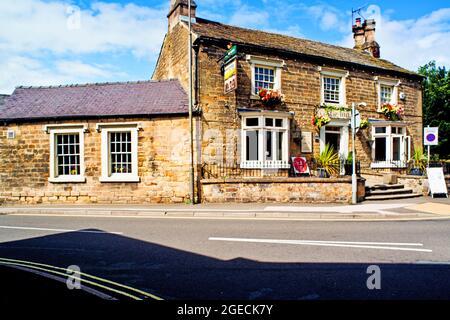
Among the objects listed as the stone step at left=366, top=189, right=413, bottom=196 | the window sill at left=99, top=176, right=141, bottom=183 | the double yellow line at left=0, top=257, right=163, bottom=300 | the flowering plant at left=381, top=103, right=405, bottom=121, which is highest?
the flowering plant at left=381, top=103, right=405, bottom=121

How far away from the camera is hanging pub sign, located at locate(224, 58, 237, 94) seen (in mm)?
13359

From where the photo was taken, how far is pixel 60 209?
1257cm

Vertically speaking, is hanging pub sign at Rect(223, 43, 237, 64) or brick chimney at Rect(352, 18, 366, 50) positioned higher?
brick chimney at Rect(352, 18, 366, 50)

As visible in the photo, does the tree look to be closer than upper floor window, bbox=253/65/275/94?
No

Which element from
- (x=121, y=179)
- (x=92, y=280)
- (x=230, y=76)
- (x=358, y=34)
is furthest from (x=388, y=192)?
(x=358, y=34)

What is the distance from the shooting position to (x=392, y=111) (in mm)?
19125

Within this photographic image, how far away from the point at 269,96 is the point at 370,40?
1298 cm

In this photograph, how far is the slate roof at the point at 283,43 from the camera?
15869mm

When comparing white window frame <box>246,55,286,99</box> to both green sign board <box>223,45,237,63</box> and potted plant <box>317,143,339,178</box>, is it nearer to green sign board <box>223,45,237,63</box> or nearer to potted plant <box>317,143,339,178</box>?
green sign board <box>223,45,237,63</box>

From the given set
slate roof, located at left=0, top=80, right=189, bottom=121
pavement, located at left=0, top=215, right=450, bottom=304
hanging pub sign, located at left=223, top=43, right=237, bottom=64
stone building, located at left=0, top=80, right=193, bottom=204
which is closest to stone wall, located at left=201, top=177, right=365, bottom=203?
stone building, located at left=0, top=80, right=193, bottom=204

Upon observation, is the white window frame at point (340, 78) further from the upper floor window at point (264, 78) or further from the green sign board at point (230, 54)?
the green sign board at point (230, 54)

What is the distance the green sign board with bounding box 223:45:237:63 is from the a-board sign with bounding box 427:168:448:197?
11322mm
